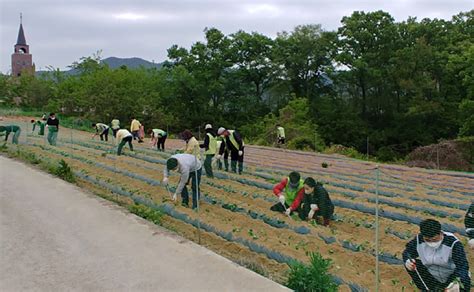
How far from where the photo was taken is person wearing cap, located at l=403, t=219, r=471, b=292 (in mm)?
4430

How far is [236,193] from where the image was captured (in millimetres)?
9852

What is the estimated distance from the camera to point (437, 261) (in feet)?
15.0

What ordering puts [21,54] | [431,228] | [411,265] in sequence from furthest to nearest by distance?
[21,54], [411,265], [431,228]

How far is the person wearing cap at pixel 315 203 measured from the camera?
7398 millimetres

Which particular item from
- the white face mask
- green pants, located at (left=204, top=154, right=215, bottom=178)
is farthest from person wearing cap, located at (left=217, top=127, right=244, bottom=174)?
the white face mask

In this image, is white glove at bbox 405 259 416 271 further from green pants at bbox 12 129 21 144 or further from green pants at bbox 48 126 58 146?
green pants at bbox 12 129 21 144

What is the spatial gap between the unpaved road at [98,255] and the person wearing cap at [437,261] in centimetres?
141

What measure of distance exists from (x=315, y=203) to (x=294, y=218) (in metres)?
0.44

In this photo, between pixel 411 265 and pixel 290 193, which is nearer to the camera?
pixel 411 265

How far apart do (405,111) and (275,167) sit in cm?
2483

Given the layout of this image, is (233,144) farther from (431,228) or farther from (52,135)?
(52,135)

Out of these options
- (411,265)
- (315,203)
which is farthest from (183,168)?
(411,265)

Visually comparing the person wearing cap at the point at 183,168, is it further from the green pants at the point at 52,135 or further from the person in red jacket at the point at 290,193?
the green pants at the point at 52,135

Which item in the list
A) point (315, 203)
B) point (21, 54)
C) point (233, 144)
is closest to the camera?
point (315, 203)
